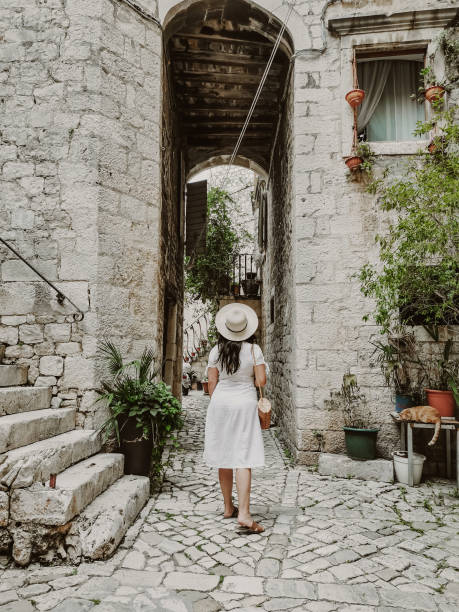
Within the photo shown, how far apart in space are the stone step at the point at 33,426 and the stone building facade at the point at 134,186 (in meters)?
0.23

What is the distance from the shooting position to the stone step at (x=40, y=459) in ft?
8.82

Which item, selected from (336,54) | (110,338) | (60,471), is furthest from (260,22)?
(60,471)

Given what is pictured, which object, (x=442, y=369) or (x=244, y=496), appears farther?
(x=442, y=369)

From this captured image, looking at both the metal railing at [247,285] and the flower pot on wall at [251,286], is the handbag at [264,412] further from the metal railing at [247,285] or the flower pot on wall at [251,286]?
the flower pot on wall at [251,286]

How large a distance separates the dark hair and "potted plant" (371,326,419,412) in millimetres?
2209

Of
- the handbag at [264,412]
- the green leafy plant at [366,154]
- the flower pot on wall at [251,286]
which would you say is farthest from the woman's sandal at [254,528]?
the flower pot on wall at [251,286]

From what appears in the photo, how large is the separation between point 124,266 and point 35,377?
1377 mm

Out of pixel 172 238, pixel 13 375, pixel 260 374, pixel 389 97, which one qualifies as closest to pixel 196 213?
pixel 172 238

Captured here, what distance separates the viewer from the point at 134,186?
476cm

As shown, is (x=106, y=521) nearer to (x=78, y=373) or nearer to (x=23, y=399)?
(x=23, y=399)

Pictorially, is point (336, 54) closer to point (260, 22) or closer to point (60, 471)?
point (260, 22)

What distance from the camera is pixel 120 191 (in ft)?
15.0

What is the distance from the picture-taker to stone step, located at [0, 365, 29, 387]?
3849 mm

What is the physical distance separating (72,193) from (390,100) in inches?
157
